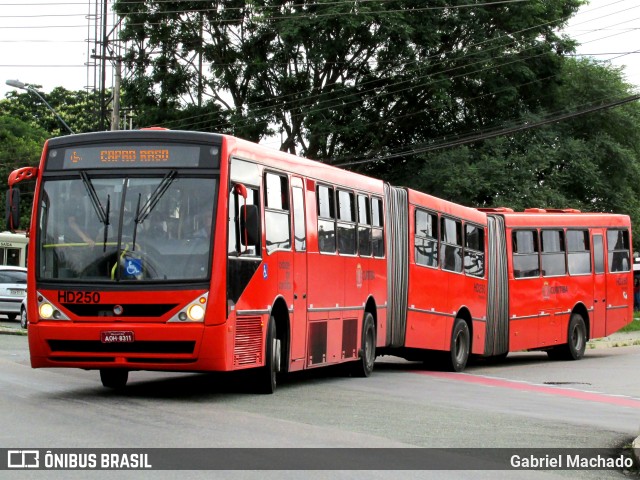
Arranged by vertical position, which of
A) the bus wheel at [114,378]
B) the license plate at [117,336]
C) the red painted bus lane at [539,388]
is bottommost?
the red painted bus lane at [539,388]

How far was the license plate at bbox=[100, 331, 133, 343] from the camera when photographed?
1385 cm

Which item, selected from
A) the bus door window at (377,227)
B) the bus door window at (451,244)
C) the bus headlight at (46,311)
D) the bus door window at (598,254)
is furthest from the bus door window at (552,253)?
the bus headlight at (46,311)

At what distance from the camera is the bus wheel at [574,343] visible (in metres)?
28.0

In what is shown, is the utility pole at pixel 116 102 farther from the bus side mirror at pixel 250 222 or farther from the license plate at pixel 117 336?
the license plate at pixel 117 336

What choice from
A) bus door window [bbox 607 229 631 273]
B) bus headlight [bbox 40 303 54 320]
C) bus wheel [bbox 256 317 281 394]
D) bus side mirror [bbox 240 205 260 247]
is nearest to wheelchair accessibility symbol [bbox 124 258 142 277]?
bus headlight [bbox 40 303 54 320]

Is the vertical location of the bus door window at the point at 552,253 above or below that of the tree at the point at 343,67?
below

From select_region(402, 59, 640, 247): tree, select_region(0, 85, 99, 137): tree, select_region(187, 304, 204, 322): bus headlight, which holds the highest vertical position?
select_region(0, 85, 99, 137): tree

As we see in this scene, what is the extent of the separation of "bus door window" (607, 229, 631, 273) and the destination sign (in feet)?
56.9

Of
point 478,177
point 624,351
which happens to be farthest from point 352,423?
point 478,177

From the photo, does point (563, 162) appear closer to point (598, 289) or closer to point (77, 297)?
point (598, 289)

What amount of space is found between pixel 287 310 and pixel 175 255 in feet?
8.63

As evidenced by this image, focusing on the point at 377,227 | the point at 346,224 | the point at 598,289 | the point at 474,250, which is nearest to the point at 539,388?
the point at 377,227

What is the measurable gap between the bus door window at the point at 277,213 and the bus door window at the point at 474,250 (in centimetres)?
831

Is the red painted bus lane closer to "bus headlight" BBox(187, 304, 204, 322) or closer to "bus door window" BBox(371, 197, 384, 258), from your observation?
"bus door window" BBox(371, 197, 384, 258)
